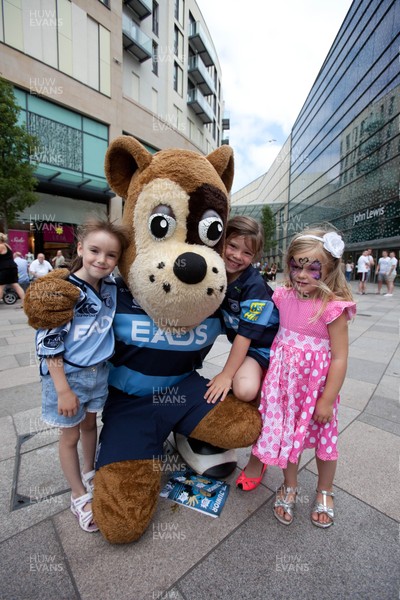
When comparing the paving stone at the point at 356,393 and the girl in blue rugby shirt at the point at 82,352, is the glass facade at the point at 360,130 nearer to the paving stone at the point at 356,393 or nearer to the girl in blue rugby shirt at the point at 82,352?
the paving stone at the point at 356,393

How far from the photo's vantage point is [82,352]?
1590 millimetres

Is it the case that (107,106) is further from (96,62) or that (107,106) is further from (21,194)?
(21,194)

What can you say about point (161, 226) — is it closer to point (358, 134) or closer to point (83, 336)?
point (83, 336)

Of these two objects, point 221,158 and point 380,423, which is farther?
point 380,423

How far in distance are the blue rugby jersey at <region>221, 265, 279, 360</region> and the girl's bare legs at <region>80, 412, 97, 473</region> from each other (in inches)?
41.4

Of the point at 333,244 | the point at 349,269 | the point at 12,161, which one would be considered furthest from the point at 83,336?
the point at 349,269

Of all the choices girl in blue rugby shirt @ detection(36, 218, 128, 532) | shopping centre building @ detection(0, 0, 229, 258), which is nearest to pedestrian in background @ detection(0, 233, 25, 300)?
shopping centre building @ detection(0, 0, 229, 258)

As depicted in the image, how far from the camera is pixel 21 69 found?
12.4 m

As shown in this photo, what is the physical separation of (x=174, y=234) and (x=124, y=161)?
611mm

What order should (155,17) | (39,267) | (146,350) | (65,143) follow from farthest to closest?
(155,17) < (65,143) < (39,267) < (146,350)

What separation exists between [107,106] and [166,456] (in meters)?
18.1

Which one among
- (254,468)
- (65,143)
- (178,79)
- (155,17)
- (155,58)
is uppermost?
(155,17)

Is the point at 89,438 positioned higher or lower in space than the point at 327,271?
lower

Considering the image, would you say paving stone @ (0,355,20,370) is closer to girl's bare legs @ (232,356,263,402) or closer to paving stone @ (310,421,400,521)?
girl's bare legs @ (232,356,263,402)
